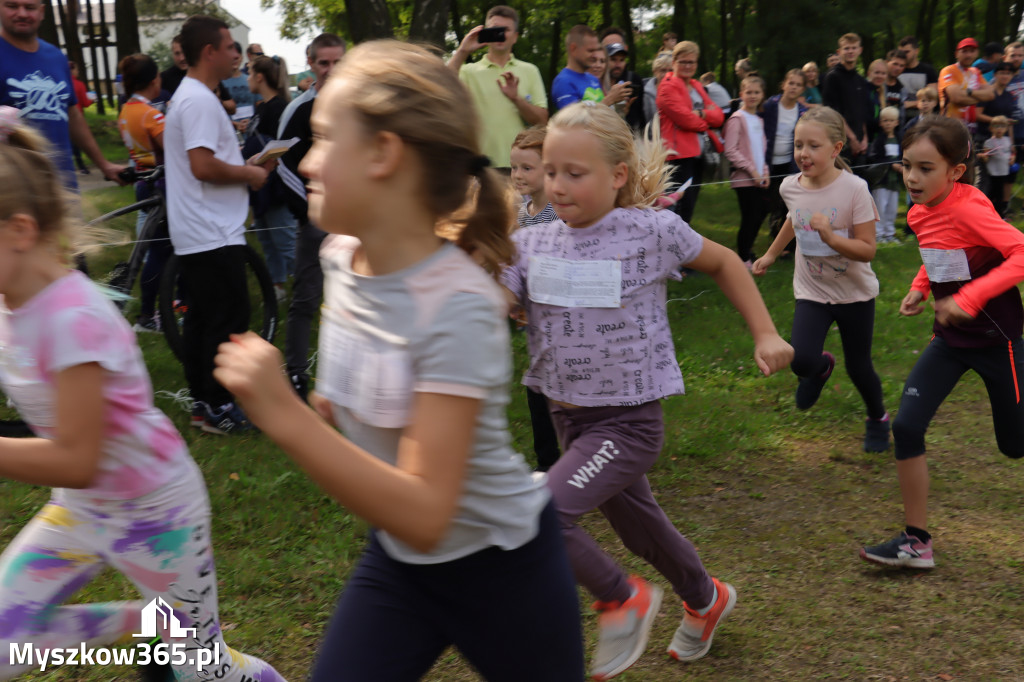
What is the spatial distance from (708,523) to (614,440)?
5.88 feet

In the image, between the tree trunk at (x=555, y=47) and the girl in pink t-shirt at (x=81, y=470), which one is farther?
the tree trunk at (x=555, y=47)

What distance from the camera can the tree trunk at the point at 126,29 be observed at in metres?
17.9

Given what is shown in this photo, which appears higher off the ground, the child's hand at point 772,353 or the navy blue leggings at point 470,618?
the child's hand at point 772,353

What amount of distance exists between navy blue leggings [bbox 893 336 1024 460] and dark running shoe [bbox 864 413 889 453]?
1.41 metres

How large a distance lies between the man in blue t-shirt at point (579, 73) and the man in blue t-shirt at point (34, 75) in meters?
3.93

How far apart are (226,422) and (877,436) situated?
3.84 meters

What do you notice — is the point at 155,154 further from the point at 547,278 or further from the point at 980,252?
the point at 980,252

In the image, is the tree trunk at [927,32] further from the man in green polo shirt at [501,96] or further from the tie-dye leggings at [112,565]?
the tie-dye leggings at [112,565]

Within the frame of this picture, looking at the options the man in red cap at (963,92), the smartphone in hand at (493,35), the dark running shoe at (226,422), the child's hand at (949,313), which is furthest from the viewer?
the man in red cap at (963,92)

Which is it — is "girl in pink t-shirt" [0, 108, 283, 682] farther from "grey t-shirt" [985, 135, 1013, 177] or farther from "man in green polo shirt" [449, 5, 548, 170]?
"grey t-shirt" [985, 135, 1013, 177]

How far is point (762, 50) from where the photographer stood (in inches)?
902

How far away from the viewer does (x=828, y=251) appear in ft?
16.3

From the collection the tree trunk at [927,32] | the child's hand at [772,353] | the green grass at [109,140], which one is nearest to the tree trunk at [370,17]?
the child's hand at [772,353]

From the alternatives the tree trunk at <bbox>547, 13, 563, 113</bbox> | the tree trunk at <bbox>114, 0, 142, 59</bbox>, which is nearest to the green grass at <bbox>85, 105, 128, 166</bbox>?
the tree trunk at <bbox>114, 0, 142, 59</bbox>
